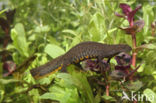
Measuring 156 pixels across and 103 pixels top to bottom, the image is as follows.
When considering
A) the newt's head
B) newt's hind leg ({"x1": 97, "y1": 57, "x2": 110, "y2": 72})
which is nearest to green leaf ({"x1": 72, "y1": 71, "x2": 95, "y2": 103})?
newt's hind leg ({"x1": 97, "y1": 57, "x2": 110, "y2": 72})

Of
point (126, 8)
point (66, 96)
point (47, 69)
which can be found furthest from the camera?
point (47, 69)

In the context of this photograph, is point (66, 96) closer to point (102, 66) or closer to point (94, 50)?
point (102, 66)

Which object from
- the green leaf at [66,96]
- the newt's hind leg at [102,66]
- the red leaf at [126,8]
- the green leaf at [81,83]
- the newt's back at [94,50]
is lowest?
the green leaf at [66,96]

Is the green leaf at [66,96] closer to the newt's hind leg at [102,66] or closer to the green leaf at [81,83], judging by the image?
the green leaf at [81,83]

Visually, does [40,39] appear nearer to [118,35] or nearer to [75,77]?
[118,35]

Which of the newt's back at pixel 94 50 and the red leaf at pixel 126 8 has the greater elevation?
the red leaf at pixel 126 8

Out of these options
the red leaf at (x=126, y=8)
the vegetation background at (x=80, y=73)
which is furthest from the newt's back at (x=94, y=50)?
the red leaf at (x=126, y=8)

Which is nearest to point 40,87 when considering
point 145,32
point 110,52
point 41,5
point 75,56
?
point 75,56

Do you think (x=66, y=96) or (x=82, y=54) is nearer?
(x=66, y=96)

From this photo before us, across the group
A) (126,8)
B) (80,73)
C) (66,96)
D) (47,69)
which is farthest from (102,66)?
(47,69)
